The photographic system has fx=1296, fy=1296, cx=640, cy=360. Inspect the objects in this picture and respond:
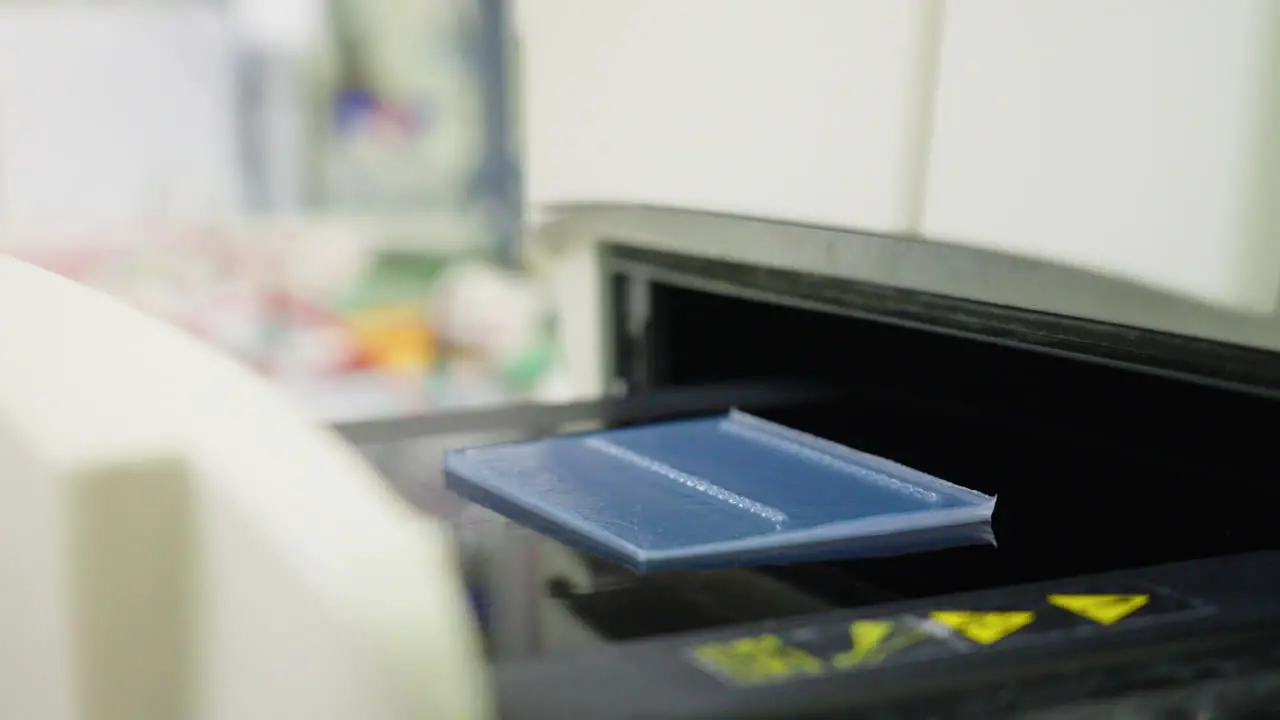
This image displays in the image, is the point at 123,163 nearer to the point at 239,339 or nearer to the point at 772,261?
the point at 239,339

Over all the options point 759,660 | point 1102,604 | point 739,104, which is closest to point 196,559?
point 759,660

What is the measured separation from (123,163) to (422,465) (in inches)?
56.8

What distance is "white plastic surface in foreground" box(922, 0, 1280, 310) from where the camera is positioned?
47 centimetres

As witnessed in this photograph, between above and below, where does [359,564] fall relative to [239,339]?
above

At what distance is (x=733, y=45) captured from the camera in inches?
28.6

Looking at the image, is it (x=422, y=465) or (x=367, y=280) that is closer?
(x=422, y=465)

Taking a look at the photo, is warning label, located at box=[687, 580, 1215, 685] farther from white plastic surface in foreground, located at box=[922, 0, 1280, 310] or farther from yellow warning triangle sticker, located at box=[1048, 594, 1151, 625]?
white plastic surface in foreground, located at box=[922, 0, 1280, 310]

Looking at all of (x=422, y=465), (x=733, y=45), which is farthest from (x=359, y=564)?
(x=733, y=45)

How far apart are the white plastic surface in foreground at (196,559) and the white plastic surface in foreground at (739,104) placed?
36 cm

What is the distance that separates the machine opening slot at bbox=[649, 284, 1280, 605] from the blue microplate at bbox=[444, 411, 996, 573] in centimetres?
2

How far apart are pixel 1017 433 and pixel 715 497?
0.24 metres

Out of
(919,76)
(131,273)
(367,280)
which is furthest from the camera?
(367,280)

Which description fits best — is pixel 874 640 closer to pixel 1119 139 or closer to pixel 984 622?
pixel 984 622

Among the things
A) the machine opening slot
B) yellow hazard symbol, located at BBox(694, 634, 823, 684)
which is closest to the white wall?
the machine opening slot
